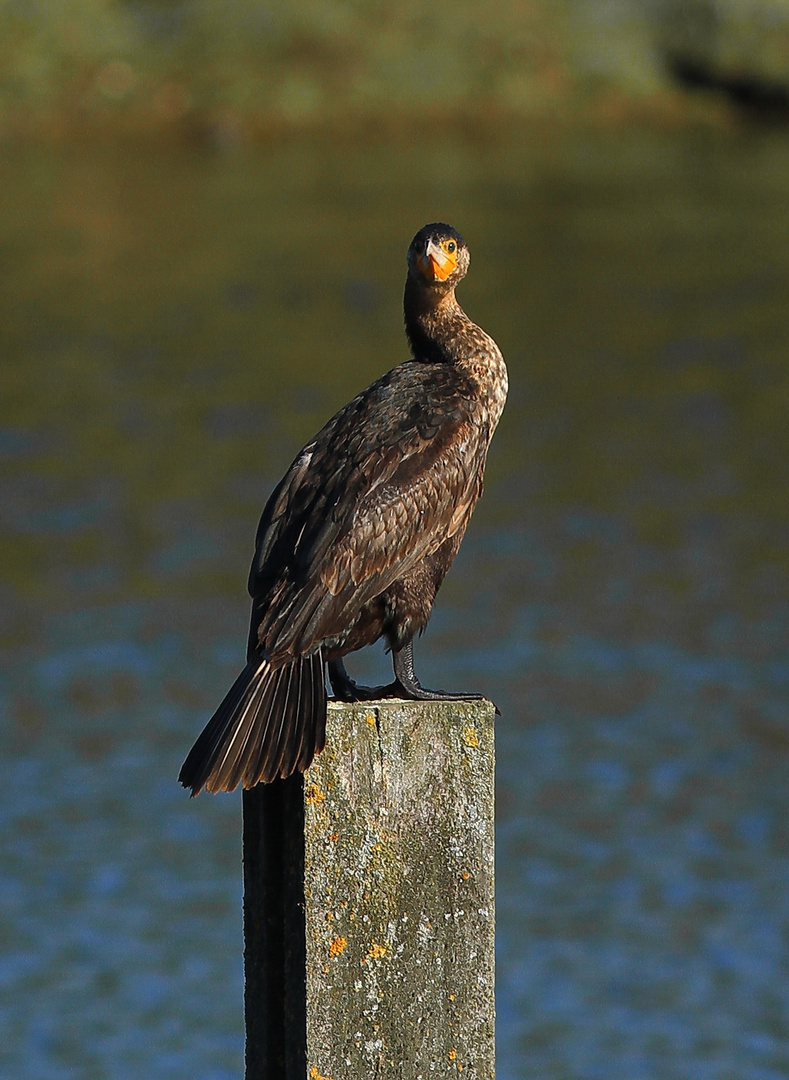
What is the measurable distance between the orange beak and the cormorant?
16 centimetres

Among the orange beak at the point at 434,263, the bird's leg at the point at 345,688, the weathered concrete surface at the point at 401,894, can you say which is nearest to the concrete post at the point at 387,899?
the weathered concrete surface at the point at 401,894

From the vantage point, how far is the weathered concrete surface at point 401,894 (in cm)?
324

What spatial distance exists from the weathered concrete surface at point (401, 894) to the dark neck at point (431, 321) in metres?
1.64

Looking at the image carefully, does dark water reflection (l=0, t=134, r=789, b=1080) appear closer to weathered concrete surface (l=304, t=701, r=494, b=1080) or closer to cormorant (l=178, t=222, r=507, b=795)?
cormorant (l=178, t=222, r=507, b=795)

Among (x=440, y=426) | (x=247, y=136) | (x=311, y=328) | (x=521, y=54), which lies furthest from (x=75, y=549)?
(x=521, y=54)

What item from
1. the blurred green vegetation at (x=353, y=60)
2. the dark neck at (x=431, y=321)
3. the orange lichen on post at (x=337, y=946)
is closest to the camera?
the orange lichen on post at (x=337, y=946)

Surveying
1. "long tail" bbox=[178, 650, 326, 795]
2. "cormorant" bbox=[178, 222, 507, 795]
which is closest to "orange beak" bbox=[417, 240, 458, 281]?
"cormorant" bbox=[178, 222, 507, 795]

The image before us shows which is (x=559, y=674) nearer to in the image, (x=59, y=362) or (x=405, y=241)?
(x=59, y=362)

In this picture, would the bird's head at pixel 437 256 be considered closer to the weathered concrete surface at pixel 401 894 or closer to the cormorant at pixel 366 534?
the cormorant at pixel 366 534

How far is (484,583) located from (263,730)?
731cm

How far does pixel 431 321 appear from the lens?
491 centimetres

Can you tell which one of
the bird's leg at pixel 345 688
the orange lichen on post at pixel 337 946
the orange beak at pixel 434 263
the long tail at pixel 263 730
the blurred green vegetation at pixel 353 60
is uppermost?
the blurred green vegetation at pixel 353 60

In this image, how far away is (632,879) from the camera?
779cm

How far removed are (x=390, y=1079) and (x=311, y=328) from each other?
13273mm
